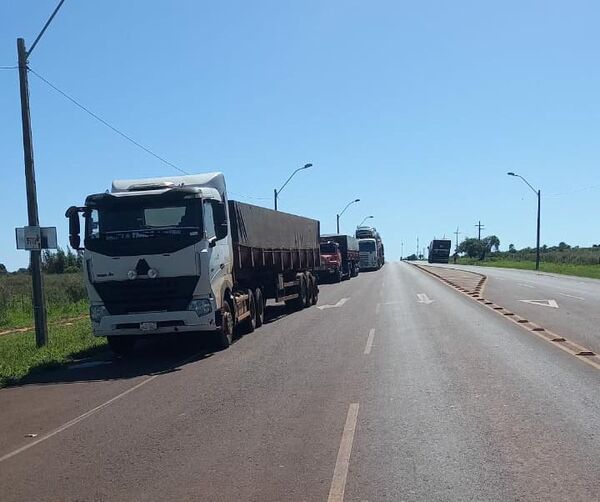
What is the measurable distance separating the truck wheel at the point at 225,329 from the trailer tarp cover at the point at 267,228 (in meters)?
2.01

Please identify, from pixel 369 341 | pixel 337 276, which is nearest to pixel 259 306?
pixel 369 341

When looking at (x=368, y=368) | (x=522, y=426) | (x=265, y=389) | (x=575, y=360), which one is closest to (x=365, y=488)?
(x=522, y=426)

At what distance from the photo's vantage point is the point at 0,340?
1941 cm

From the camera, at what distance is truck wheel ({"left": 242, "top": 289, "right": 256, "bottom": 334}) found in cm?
1845

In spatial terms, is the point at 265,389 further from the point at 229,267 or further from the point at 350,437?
the point at 229,267

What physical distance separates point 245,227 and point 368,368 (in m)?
7.02

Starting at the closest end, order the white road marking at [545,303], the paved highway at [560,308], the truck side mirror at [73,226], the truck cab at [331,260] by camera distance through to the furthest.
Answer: the truck side mirror at [73,226]
the paved highway at [560,308]
the white road marking at [545,303]
the truck cab at [331,260]

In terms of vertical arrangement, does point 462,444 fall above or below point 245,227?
below

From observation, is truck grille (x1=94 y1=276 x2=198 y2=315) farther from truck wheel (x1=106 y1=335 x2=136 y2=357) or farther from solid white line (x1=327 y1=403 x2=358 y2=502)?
solid white line (x1=327 y1=403 x2=358 y2=502)

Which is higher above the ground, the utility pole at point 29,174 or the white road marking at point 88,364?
the utility pole at point 29,174

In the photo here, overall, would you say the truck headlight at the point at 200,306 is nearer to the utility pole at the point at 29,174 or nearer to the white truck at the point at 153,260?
the white truck at the point at 153,260

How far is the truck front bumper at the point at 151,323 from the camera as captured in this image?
1403cm

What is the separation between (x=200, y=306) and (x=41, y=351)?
418 centimetres

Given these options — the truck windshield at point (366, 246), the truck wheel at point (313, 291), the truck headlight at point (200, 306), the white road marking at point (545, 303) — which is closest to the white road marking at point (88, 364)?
the truck headlight at point (200, 306)
